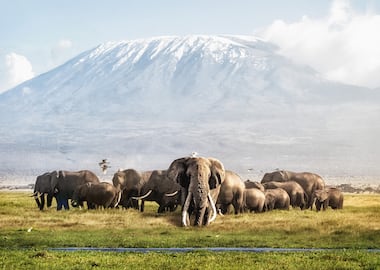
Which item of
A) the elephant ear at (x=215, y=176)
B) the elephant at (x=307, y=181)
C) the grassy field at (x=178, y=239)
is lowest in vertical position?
the grassy field at (x=178, y=239)

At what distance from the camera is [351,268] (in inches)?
1097

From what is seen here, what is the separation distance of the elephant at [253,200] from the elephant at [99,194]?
358 inches

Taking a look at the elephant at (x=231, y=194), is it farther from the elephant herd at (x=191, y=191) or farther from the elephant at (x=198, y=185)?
the elephant at (x=198, y=185)

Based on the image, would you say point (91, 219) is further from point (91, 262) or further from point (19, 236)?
point (91, 262)

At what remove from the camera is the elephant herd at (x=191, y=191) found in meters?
44.9

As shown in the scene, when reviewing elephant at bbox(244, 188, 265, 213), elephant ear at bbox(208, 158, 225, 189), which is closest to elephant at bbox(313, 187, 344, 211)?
elephant at bbox(244, 188, 265, 213)

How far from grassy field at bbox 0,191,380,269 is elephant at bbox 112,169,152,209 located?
5.81 m

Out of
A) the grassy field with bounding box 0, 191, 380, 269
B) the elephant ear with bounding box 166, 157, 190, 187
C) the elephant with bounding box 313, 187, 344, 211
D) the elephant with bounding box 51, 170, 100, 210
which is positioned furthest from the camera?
the elephant with bounding box 313, 187, 344, 211

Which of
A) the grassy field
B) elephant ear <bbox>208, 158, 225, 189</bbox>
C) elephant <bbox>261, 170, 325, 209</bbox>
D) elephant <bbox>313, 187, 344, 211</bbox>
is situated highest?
elephant ear <bbox>208, 158, 225, 189</bbox>

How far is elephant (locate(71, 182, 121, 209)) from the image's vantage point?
56.5 meters

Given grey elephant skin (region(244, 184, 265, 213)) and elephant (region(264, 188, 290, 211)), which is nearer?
grey elephant skin (region(244, 184, 265, 213))

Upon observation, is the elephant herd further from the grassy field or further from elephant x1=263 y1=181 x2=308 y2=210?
the grassy field

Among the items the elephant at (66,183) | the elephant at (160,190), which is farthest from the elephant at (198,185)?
the elephant at (66,183)

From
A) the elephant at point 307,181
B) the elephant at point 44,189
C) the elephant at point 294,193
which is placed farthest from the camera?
the elephant at point 307,181
